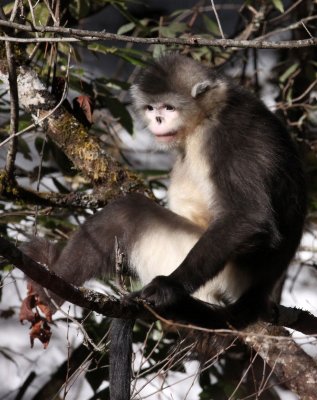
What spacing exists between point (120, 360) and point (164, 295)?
1.44 ft

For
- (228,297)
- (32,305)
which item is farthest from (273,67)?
(32,305)

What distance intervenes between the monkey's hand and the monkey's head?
1095mm

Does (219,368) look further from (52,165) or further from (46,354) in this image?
(52,165)

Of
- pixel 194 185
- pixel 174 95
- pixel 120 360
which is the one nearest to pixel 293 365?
pixel 120 360

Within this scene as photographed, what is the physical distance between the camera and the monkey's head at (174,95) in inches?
171

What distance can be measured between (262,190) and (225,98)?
65 cm

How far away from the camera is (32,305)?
4.16 metres

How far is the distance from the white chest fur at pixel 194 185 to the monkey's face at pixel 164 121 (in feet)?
0.31

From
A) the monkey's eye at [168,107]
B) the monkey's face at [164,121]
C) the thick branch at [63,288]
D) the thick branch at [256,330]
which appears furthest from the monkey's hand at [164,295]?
the monkey's eye at [168,107]

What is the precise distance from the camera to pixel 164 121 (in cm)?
443

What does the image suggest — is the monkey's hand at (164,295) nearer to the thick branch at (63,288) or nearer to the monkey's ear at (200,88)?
the thick branch at (63,288)

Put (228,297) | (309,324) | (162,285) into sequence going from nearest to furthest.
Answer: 1. (162,285)
2. (309,324)
3. (228,297)

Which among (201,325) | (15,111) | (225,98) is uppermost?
(15,111)

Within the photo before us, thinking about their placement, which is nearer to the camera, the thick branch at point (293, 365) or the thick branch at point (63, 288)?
the thick branch at point (63, 288)
